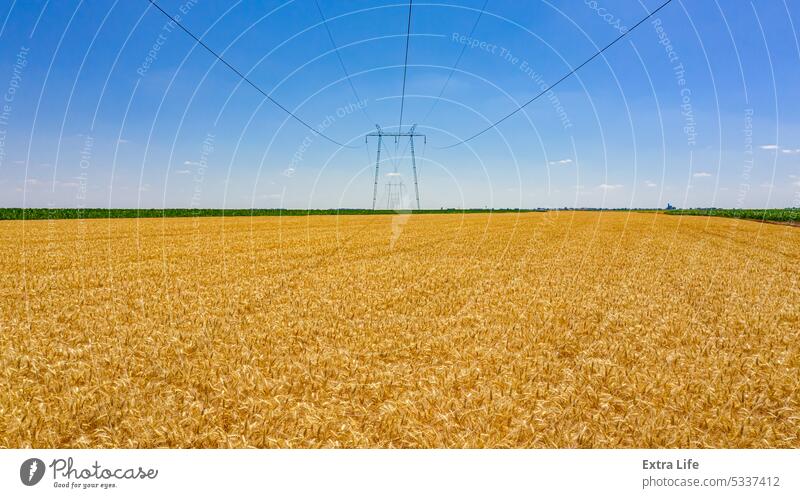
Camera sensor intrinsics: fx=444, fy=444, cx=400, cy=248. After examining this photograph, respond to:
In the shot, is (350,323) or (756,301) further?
(756,301)

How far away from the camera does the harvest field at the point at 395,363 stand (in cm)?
417

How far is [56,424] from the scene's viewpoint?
165 inches

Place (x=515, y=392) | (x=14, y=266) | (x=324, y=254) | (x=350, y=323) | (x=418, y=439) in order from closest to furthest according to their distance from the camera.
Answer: (x=418, y=439)
(x=515, y=392)
(x=350, y=323)
(x=14, y=266)
(x=324, y=254)

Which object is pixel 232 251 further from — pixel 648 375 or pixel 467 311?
pixel 648 375

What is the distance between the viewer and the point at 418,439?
393cm

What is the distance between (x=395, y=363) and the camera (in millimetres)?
6066

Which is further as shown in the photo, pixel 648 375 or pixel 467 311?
pixel 467 311

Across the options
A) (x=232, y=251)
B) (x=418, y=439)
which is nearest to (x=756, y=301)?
(x=418, y=439)

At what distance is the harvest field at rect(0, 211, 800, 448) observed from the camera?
4.17 meters
